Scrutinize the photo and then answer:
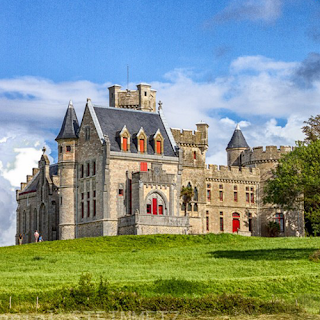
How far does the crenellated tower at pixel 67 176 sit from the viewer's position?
3319 inches

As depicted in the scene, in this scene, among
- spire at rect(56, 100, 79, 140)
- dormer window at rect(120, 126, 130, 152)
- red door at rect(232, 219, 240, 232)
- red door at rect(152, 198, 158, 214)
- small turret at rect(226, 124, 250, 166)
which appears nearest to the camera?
red door at rect(152, 198, 158, 214)

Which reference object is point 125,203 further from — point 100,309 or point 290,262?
point 100,309

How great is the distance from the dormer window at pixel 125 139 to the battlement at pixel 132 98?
1040 centimetres

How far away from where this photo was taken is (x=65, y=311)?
1655 inches

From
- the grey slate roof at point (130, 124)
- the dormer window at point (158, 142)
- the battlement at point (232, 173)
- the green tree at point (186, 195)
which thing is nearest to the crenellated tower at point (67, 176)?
the grey slate roof at point (130, 124)

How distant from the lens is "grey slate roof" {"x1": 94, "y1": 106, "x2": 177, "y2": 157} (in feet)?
275

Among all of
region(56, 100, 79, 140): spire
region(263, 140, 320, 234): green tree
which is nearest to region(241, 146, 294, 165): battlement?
region(56, 100, 79, 140): spire

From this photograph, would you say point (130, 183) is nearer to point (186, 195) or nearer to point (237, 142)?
point (186, 195)

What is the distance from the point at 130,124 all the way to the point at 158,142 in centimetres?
313

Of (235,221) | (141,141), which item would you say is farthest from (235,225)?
(141,141)

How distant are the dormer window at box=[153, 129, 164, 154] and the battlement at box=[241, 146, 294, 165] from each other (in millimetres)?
17844

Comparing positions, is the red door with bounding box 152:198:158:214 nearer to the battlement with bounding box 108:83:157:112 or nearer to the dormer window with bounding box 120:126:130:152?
the dormer window with bounding box 120:126:130:152

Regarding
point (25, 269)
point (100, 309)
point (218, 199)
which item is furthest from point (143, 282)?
point (218, 199)

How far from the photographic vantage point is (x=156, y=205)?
82438 millimetres
